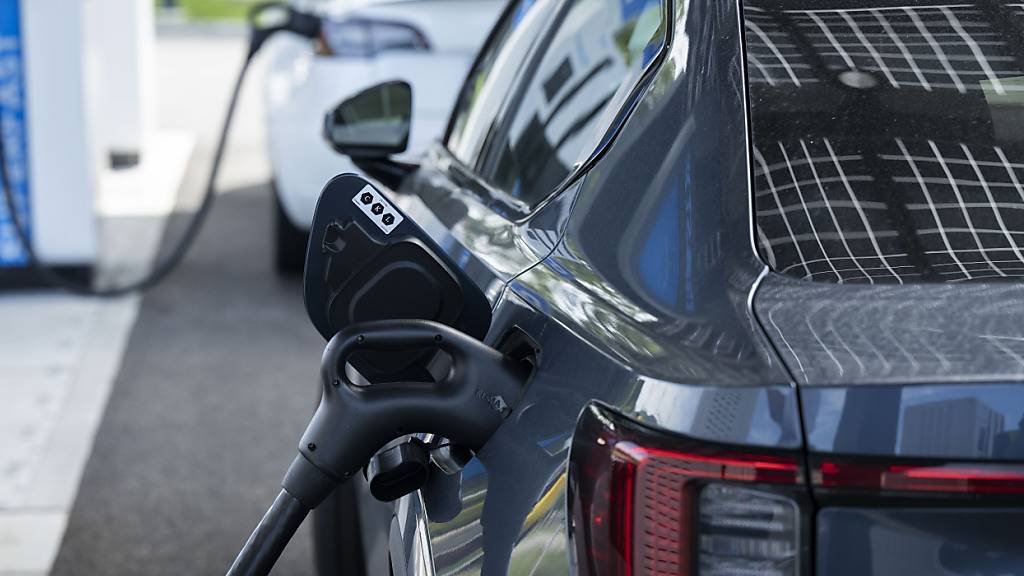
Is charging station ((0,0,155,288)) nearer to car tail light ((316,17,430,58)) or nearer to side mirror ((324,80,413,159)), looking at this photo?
car tail light ((316,17,430,58))

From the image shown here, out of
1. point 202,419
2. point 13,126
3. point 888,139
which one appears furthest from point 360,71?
point 888,139

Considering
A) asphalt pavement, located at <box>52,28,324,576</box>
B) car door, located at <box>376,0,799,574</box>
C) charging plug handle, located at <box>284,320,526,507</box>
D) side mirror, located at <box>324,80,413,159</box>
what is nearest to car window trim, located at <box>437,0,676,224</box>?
car door, located at <box>376,0,799,574</box>

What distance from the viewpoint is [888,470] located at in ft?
4.41

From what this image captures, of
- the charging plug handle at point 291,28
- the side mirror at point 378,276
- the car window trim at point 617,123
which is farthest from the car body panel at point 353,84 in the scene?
the side mirror at point 378,276

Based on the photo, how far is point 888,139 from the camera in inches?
72.5

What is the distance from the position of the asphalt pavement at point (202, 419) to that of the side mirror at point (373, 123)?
4.44 ft

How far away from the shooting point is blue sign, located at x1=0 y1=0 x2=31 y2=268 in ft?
21.6

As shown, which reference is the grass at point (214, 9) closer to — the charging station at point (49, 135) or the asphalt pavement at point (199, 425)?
the asphalt pavement at point (199, 425)

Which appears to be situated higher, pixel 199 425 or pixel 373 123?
pixel 373 123

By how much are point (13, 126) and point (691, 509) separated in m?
5.89

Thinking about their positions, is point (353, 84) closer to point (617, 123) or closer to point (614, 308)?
point (617, 123)

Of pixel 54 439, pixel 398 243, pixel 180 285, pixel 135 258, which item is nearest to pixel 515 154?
pixel 398 243

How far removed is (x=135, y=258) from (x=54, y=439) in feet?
8.90

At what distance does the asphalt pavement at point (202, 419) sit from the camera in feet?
13.7
